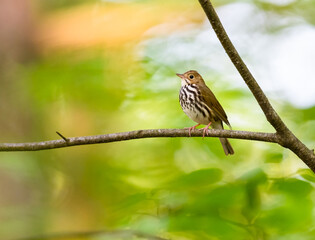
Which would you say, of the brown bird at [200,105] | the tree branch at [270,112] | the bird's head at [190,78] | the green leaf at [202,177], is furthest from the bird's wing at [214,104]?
the tree branch at [270,112]

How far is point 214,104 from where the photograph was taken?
4102mm

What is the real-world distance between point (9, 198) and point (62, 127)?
3.20 feet

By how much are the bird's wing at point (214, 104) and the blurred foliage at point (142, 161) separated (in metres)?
0.20

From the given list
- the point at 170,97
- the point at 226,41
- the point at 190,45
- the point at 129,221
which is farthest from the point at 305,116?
the point at 190,45

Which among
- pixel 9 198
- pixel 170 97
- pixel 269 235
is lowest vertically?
pixel 9 198

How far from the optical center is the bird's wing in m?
4.03

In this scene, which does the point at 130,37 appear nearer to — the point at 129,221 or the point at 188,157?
the point at 188,157

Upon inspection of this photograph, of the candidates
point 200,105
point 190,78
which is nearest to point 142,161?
point 200,105

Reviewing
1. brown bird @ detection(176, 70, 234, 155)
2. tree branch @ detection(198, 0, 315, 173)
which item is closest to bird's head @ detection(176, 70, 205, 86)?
brown bird @ detection(176, 70, 234, 155)

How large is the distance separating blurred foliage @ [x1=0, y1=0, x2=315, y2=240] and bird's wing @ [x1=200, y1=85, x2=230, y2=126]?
200mm

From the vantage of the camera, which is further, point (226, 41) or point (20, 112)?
point (20, 112)

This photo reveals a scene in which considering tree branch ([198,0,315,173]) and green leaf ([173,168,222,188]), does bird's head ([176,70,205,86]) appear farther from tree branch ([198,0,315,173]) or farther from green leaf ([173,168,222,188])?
tree branch ([198,0,315,173])

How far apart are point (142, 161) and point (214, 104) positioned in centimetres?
80

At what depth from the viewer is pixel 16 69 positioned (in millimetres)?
5074
